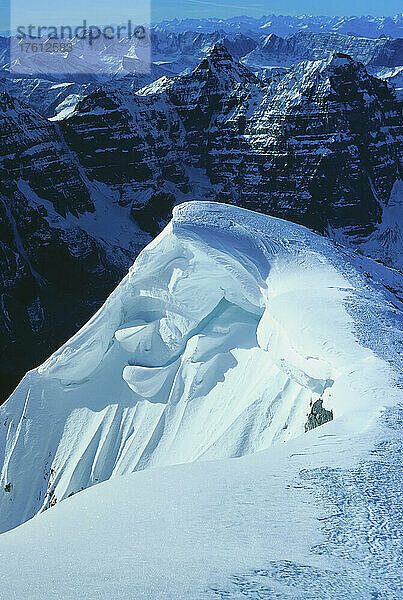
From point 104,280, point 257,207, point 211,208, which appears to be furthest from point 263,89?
point 211,208

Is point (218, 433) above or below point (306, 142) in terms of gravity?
above

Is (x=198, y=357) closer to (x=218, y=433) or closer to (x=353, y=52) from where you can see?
(x=218, y=433)

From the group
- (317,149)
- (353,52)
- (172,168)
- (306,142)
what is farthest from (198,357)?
(353,52)

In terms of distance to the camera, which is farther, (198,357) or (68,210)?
(68,210)

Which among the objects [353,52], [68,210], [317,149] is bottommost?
[353,52]

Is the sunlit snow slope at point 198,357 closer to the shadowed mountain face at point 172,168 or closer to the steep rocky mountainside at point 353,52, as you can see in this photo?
the shadowed mountain face at point 172,168

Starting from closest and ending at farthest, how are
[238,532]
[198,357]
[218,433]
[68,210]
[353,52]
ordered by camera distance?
1. [238,532]
2. [218,433]
3. [198,357]
4. [68,210]
5. [353,52]

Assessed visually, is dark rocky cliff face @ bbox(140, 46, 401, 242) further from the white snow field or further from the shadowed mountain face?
the white snow field

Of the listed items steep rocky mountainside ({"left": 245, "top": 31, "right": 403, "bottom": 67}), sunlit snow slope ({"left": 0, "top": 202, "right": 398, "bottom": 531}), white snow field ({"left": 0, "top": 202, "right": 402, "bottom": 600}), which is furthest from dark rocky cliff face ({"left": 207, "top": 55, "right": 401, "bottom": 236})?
steep rocky mountainside ({"left": 245, "top": 31, "right": 403, "bottom": 67})
